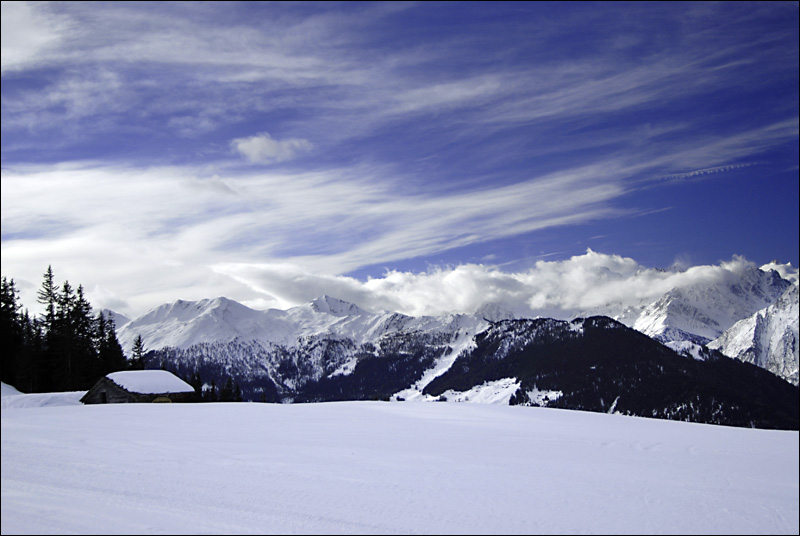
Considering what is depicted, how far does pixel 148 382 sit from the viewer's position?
140ft

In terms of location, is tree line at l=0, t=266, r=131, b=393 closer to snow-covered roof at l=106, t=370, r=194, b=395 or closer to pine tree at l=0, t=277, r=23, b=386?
pine tree at l=0, t=277, r=23, b=386

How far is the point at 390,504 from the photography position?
30.9 ft

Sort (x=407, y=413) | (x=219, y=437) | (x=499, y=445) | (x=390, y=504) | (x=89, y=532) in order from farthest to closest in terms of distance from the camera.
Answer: (x=407, y=413)
(x=219, y=437)
(x=499, y=445)
(x=390, y=504)
(x=89, y=532)

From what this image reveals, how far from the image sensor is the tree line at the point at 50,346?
50.3 meters

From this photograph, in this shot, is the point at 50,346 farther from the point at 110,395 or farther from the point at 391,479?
the point at 391,479

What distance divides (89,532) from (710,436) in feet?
58.0

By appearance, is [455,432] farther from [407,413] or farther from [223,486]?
[223,486]

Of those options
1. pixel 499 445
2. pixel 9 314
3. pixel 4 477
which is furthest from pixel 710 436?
pixel 9 314

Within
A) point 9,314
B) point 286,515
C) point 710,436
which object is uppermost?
point 9,314

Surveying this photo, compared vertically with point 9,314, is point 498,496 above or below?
below

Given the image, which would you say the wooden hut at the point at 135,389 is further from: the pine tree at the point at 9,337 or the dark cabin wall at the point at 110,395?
the pine tree at the point at 9,337

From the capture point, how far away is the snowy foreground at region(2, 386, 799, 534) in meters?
8.52

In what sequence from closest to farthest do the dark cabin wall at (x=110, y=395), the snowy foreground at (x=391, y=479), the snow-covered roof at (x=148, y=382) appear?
1. the snowy foreground at (x=391, y=479)
2. the dark cabin wall at (x=110, y=395)
3. the snow-covered roof at (x=148, y=382)

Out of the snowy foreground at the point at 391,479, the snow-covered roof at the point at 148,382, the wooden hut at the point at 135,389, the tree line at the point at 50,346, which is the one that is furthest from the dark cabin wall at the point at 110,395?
the snowy foreground at the point at 391,479
